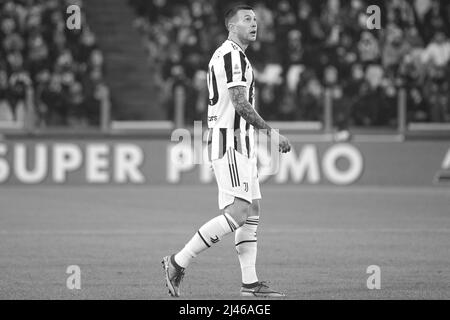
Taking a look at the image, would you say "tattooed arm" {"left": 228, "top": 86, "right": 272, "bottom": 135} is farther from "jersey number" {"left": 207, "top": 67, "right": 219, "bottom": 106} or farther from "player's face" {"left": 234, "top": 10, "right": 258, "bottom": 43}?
"player's face" {"left": 234, "top": 10, "right": 258, "bottom": 43}

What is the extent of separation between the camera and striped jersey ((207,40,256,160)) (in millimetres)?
8875

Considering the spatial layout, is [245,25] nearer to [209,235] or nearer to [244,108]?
[244,108]

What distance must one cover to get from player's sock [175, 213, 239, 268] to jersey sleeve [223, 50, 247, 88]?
1.05 meters

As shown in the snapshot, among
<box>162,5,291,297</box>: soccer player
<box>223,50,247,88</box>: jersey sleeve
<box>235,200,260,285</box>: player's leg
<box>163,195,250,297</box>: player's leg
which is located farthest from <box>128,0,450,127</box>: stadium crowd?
<box>163,195,250,297</box>: player's leg

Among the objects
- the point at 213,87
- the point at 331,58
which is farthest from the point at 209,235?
the point at 331,58

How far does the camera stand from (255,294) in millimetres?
8852

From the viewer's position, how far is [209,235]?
29.0 feet

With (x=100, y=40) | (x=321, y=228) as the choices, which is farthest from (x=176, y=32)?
(x=321, y=228)

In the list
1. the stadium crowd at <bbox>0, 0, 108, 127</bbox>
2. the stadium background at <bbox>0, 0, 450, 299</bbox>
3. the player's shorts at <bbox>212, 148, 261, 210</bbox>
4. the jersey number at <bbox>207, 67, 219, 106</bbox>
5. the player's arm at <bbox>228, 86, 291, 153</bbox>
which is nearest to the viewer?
the player's arm at <bbox>228, 86, 291, 153</bbox>

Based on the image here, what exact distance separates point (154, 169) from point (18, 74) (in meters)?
3.37

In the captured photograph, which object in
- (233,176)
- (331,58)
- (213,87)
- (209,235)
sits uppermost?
(331,58)

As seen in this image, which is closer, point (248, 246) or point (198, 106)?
point (248, 246)

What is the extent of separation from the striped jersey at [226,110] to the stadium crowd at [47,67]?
509 inches

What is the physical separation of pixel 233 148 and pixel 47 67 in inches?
570
